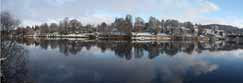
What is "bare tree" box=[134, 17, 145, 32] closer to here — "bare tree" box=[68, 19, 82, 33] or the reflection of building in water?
"bare tree" box=[68, 19, 82, 33]

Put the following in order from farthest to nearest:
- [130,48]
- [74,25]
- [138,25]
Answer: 1. [74,25]
2. [138,25]
3. [130,48]

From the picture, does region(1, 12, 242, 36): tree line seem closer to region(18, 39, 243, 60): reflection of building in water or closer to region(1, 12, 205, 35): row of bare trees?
region(1, 12, 205, 35): row of bare trees

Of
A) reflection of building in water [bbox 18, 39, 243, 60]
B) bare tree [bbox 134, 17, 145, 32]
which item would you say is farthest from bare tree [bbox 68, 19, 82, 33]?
reflection of building in water [bbox 18, 39, 243, 60]

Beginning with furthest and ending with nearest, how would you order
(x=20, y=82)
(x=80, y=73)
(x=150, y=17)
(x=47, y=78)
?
1. (x=150, y=17)
2. (x=80, y=73)
3. (x=47, y=78)
4. (x=20, y=82)

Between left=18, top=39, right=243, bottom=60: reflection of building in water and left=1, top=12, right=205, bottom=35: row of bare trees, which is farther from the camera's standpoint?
left=1, top=12, right=205, bottom=35: row of bare trees

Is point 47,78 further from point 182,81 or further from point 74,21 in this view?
point 74,21

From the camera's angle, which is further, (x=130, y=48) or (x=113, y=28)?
(x=113, y=28)

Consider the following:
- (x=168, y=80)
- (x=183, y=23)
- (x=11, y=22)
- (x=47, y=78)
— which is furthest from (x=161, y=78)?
(x=183, y=23)

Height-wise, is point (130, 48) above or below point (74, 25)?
below

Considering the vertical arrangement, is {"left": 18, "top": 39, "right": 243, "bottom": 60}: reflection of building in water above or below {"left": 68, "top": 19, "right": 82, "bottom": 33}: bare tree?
below

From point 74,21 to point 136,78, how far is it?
13464cm

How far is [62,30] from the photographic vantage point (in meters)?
144

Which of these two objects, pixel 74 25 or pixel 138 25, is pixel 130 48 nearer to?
pixel 138 25

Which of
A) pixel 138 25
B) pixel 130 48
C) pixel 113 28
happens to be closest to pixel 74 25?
pixel 113 28
